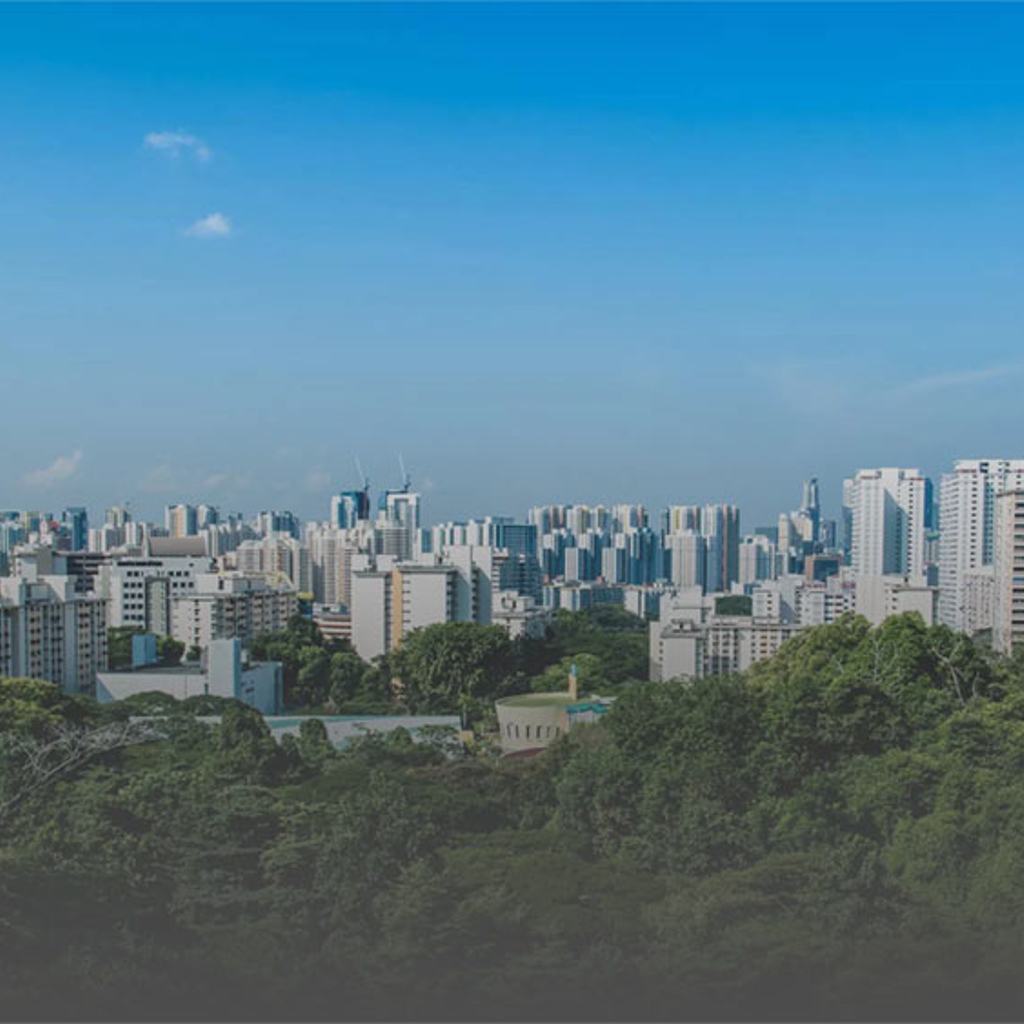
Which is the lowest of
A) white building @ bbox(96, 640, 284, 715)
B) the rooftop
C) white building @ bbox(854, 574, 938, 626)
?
white building @ bbox(96, 640, 284, 715)

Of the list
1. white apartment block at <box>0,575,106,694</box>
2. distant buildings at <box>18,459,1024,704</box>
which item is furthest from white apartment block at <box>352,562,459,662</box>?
white apartment block at <box>0,575,106,694</box>

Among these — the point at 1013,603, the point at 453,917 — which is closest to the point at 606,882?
the point at 453,917

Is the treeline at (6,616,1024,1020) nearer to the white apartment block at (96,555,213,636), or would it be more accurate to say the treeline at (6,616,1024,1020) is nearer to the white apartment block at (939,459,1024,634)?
the white apartment block at (96,555,213,636)

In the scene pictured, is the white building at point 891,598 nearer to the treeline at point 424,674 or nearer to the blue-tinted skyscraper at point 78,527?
the treeline at point 424,674

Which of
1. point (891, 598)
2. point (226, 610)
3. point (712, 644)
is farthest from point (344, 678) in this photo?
point (891, 598)

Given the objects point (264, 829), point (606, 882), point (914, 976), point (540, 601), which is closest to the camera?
point (914, 976)

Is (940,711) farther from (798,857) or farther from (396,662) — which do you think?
(396,662)
